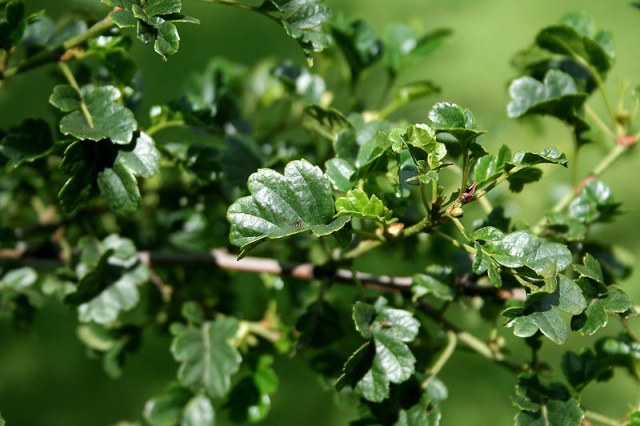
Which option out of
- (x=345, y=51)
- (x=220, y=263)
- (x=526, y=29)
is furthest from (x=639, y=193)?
(x=220, y=263)

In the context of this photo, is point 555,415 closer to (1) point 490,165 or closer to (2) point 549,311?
(2) point 549,311

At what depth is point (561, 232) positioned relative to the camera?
→ 726 millimetres

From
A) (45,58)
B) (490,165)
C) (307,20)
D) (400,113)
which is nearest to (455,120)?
(490,165)

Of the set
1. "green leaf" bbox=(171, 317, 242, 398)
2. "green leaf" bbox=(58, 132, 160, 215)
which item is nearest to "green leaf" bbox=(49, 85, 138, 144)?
"green leaf" bbox=(58, 132, 160, 215)

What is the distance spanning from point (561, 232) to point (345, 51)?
335 mm

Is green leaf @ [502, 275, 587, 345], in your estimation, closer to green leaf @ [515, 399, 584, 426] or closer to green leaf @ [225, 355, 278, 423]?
green leaf @ [515, 399, 584, 426]

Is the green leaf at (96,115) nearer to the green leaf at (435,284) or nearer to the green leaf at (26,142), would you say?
the green leaf at (26,142)

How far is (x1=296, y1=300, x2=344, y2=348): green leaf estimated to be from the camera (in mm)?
714

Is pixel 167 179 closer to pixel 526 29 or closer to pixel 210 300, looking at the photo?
pixel 210 300

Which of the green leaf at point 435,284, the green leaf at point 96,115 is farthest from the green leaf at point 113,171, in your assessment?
the green leaf at point 435,284

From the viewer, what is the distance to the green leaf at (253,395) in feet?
2.68

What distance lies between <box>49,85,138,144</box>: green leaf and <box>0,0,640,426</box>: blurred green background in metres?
0.36

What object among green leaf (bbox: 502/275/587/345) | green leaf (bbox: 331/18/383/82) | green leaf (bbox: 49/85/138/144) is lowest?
green leaf (bbox: 502/275/587/345)

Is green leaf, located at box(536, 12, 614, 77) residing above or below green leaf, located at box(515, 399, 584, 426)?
above
